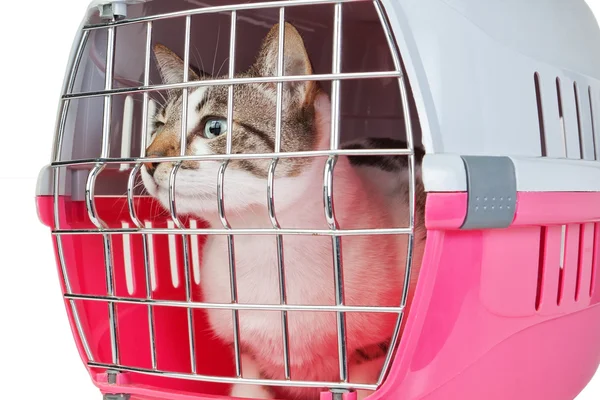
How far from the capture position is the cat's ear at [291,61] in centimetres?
110

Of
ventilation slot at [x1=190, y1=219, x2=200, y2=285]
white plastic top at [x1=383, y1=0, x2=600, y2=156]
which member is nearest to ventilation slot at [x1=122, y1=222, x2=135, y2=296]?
ventilation slot at [x1=190, y1=219, x2=200, y2=285]

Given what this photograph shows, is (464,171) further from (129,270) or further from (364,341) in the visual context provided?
(129,270)

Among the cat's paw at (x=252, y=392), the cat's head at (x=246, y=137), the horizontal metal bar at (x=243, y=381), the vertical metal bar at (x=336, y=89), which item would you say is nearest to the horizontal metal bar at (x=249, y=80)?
the vertical metal bar at (x=336, y=89)

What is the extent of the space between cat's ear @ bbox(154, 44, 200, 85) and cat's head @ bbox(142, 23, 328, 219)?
8cm

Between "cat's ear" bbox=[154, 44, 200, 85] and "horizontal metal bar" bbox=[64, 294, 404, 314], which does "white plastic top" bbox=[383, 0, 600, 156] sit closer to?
"horizontal metal bar" bbox=[64, 294, 404, 314]

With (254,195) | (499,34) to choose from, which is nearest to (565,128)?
(499,34)

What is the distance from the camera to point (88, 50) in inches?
46.8

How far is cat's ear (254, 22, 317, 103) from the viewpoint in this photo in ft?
3.61

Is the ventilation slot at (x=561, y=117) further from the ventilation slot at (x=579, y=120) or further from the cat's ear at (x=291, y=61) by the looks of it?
the cat's ear at (x=291, y=61)

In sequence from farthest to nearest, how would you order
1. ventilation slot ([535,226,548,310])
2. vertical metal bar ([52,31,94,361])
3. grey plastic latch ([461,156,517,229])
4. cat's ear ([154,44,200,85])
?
cat's ear ([154,44,200,85])
vertical metal bar ([52,31,94,361])
ventilation slot ([535,226,548,310])
grey plastic latch ([461,156,517,229])

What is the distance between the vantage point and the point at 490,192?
2.89ft

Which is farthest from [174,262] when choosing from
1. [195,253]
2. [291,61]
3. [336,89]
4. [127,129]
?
[336,89]

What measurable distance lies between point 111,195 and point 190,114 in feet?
0.77

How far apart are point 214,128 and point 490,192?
0.50m
